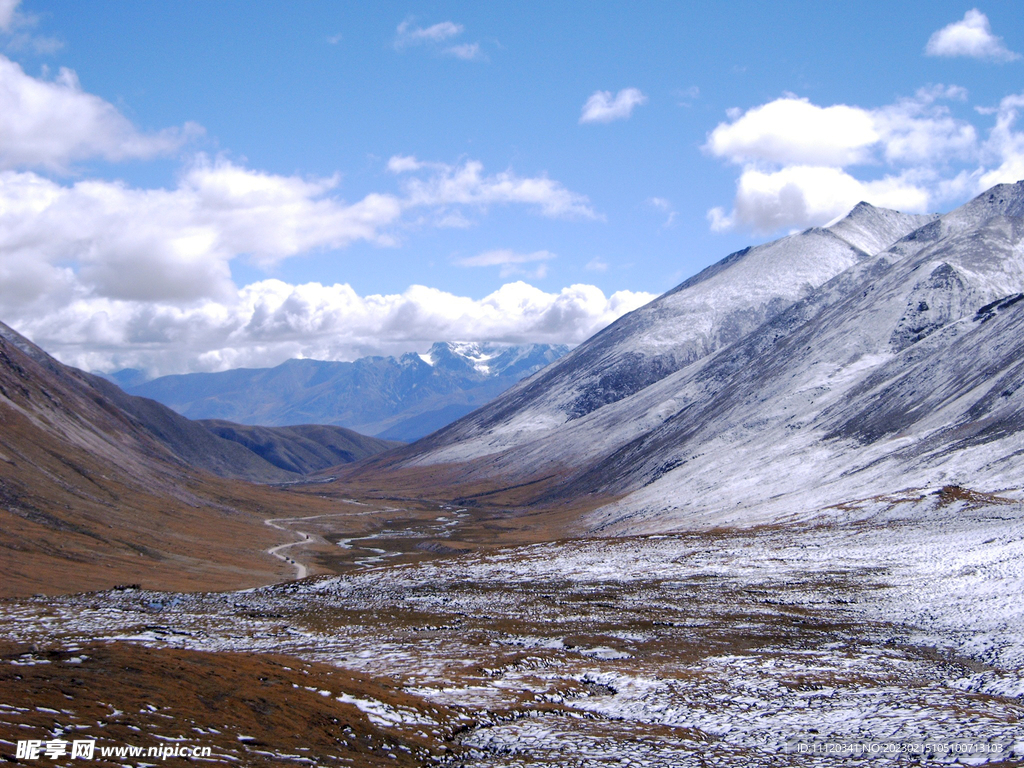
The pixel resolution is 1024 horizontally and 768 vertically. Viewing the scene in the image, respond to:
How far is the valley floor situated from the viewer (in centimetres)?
2038

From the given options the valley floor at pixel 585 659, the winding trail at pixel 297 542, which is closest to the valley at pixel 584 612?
the valley floor at pixel 585 659

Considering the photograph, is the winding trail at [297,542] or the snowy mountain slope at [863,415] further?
the snowy mountain slope at [863,415]

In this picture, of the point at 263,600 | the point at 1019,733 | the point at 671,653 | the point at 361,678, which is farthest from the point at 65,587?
the point at 1019,733

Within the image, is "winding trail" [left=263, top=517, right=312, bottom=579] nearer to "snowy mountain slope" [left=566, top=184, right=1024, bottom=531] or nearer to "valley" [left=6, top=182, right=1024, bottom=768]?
"valley" [left=6, top=182, right=1024, bottom=768]

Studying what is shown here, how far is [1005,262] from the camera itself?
7456 inches

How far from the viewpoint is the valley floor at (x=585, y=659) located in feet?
66.8

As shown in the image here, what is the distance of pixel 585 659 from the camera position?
115ft

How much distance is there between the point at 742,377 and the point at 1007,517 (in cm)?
13612

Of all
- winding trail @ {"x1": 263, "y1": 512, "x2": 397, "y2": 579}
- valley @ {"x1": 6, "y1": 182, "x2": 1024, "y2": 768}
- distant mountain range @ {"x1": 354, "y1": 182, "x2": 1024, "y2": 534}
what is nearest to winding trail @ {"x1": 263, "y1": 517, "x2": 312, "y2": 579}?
winding trail @ {"x1": 263, "y1": 512, "x2": 397, "y2": 579}

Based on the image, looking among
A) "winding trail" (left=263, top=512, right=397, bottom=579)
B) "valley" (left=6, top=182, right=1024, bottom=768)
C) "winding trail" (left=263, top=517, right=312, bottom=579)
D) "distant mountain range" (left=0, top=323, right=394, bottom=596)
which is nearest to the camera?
"valley" (left=6, top=182, right=1024, bottom=768)

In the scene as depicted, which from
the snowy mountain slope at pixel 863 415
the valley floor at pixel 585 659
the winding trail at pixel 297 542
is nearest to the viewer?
the valley floor at pixel 585 659

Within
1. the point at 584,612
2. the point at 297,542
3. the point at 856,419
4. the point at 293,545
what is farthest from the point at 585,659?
the point at 856,419

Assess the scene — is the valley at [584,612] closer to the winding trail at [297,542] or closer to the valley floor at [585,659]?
the valley floor at [585,659]

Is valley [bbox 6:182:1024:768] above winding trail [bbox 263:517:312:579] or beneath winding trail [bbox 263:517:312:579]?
above
